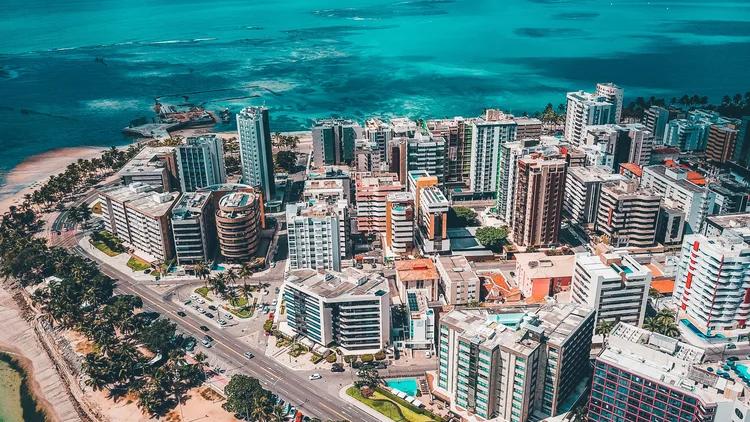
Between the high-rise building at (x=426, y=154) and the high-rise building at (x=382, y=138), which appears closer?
the high-rise building at (x=426, y=154)

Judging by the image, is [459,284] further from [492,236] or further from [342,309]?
[492,236]

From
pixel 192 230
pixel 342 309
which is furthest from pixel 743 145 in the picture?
pixel 192 230

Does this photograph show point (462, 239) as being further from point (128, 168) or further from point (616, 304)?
point (128, 168)

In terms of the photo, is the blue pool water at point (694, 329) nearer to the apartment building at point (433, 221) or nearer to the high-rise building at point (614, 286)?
the high-rise building at point (614, 286)

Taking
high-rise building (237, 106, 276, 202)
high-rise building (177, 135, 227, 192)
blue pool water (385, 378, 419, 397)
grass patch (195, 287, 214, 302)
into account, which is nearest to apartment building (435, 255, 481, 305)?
blue pool water (385, 378, 419, 397)

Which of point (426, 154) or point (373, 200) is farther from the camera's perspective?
point (426, 154)

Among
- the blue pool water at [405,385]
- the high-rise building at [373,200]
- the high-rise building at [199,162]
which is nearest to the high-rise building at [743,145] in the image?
the high-rise building at [373,200]

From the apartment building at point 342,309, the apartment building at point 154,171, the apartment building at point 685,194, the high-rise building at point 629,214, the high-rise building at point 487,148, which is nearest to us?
the apartment building at point 342,309
